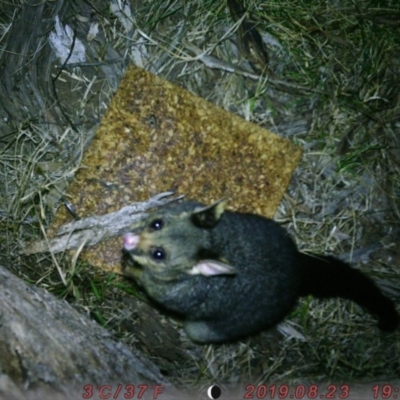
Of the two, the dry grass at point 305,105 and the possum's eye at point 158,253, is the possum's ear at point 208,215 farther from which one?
the dry grass at point 305,105

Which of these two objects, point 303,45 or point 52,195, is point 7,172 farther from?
point 303,45

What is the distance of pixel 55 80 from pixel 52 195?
947mm

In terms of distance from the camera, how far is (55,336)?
3.60m

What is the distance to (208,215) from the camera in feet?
11.8

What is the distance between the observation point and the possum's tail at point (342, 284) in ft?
13.2

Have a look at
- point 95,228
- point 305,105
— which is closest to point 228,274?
point 95,228

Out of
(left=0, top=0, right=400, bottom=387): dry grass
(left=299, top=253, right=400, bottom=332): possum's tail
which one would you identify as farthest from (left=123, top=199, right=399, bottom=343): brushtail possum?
(left=0, top=0, right=400, bottom=387): dry grass

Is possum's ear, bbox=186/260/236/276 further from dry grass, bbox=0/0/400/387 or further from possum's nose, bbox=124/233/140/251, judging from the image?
dry grass, bbox=0/0/400/387

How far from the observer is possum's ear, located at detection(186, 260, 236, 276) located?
3335 millimetres

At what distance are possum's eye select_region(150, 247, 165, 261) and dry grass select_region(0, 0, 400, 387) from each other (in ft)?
4.13

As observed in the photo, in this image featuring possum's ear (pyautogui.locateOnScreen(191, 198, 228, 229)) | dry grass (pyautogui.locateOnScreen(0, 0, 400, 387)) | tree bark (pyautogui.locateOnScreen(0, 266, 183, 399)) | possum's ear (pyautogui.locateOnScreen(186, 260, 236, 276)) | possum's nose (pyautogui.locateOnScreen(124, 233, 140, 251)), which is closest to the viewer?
tree bark (pyautogui.locateOnScreen(0, 266, 183, 399))
